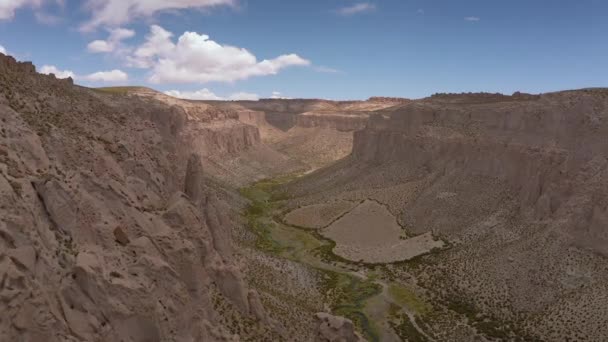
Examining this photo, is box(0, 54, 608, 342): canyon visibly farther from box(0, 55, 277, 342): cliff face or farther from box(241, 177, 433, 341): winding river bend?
box(241, 177, 433, 341): winding river bend

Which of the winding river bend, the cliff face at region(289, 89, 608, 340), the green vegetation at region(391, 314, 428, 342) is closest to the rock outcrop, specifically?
the winding river bend

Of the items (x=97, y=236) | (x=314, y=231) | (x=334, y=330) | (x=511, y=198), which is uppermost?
(x=97, y=236)

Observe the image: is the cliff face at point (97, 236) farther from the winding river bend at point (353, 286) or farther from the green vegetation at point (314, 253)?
the winding river bend at point (353, 286)

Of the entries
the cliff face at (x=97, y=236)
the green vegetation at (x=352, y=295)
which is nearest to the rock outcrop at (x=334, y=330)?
the cliff face at (x=97, y=236)

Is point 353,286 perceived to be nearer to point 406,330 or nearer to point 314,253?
point 406,330

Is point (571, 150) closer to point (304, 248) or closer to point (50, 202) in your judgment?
point (304, 248)

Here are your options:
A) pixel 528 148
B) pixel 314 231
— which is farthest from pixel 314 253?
pixel 528 148
